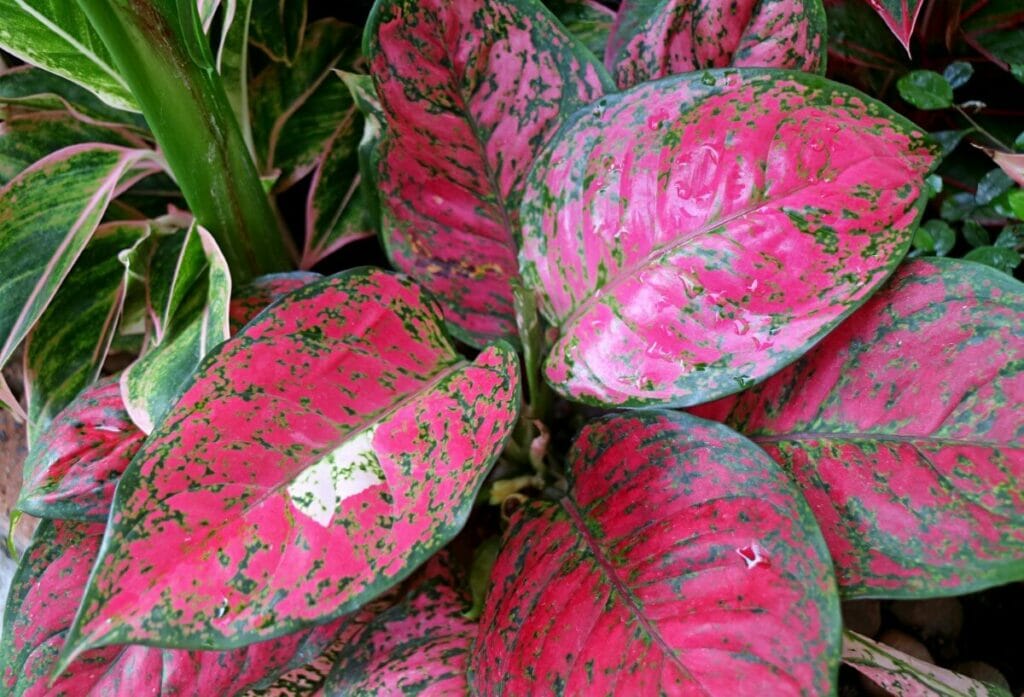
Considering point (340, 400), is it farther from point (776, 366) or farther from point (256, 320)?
point (776, 366)

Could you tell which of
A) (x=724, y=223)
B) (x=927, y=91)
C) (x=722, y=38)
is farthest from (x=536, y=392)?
(x=927, y=91)

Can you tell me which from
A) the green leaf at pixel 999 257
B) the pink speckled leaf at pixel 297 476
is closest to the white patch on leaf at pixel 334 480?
the pink speckled leaf at pixel 297 476

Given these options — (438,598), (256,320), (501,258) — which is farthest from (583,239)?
(438,598)

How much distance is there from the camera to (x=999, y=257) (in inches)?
29.9

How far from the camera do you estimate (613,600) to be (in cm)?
57

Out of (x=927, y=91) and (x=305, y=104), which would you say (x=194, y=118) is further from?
(x=927, y=91)

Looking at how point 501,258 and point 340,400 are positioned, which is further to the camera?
point 501,258

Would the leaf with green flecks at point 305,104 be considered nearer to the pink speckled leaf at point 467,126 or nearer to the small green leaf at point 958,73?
the pink speckled leaf at point 467,126

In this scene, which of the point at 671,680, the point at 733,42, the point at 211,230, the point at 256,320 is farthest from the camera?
the point at 211,230

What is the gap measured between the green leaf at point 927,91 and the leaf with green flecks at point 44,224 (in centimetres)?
82

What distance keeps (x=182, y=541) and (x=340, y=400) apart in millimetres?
154

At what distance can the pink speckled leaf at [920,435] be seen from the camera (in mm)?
555

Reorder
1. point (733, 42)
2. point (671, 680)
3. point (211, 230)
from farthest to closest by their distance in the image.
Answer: point (211, 230), point (733, 42), point (671, 680)

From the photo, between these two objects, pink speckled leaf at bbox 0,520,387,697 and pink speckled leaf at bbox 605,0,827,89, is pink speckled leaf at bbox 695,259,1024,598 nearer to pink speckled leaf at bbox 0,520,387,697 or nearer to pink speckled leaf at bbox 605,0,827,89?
pink speckled leaf at bbox 605,0,827,89
